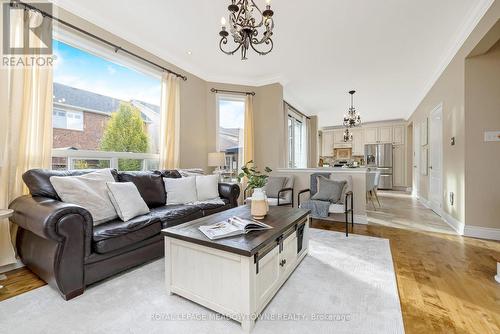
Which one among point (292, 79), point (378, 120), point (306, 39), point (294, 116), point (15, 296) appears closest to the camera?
point (15, 296)

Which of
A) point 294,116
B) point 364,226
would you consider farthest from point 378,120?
point 364,226

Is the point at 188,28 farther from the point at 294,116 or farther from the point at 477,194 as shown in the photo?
the point at 477,194

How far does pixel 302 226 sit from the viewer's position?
233cm

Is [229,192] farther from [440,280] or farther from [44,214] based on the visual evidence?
[440,280]

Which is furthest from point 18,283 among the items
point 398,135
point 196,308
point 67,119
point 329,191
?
point 398,135

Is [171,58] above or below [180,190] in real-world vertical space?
above

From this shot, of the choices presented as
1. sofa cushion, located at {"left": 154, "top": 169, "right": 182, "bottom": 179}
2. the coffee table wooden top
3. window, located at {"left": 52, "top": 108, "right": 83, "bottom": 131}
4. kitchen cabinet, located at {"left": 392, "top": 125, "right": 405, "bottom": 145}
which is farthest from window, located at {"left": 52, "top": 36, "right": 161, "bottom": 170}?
kitchen cabinet, located at {"left": 392, "top": 125, "right": 405, "bottom": 145}

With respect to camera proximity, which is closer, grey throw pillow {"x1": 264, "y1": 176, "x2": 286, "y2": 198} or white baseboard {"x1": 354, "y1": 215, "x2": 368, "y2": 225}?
white baseboard {"x1": 354, "y1": 215, "x2": 368, "y2": 225}

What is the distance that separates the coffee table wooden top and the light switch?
2.83 metres

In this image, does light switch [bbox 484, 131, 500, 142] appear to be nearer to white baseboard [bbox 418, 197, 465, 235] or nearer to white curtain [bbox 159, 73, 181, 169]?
white baseboard [bbox 418, 197, 465, 235]

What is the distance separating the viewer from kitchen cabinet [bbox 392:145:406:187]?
8164mm

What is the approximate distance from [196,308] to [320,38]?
11.8ft

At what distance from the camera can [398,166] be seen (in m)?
8.27

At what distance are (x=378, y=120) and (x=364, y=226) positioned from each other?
6412mm
